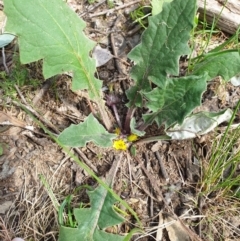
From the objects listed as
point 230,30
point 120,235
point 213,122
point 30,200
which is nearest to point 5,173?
point 30,200

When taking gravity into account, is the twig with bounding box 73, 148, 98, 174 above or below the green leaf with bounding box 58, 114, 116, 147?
below

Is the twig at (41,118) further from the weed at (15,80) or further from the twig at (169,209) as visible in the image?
the twig at (169,209)

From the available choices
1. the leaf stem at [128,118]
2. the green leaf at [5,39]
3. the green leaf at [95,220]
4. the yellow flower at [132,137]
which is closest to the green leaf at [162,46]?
the leaf stem at [128,118]

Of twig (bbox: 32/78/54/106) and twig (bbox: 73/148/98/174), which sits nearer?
twig (bbox: 73/148/98/174)

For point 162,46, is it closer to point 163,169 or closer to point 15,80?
point 163,169

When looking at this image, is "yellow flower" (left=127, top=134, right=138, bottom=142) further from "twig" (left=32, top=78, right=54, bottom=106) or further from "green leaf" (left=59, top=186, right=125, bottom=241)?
"twig" (left=32, top=78, right=54, bottom=106)

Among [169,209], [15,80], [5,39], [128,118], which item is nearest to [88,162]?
[128,118]

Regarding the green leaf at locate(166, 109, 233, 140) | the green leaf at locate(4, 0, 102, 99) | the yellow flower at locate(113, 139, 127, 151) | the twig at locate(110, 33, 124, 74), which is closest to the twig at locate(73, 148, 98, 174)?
the yellow flower at locate(113, 139, 127, 151)

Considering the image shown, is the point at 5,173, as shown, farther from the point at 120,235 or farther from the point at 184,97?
the point at 184,97
